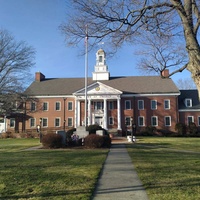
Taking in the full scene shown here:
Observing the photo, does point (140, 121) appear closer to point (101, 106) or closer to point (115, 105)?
point (115, 105)

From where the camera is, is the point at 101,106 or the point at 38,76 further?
the point at 38,76

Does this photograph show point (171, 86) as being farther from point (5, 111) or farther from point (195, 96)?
point (5, 111)

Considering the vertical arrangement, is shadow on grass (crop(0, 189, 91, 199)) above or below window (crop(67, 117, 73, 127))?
below

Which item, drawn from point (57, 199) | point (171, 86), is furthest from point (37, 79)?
point (57, 199)

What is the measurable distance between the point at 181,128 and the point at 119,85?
1443 cm

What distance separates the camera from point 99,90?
4672cm

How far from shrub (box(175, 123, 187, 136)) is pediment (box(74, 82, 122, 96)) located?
39.2 ft

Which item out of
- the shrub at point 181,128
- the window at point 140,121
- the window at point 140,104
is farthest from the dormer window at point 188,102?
the window at point 140,121

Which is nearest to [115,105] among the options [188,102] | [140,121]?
[140,121]

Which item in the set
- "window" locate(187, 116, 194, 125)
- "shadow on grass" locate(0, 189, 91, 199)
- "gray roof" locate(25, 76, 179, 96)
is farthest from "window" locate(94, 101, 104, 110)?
"shadow on grass" locate(0, 189, 91, 199)

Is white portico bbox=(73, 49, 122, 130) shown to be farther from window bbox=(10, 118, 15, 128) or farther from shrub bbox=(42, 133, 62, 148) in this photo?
shrub bbox=(42, 133, 62, 148)

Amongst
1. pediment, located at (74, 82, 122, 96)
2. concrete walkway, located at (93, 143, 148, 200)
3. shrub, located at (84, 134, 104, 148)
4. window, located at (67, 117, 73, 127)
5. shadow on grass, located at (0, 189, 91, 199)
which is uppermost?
pediment, located at (74, 82, 122, 96)

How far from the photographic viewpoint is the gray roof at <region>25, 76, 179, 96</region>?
48562mm

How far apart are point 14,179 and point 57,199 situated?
2.78 meters
